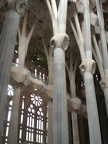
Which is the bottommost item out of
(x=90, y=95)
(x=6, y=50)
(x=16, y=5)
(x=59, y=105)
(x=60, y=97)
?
(x=59, y=105)

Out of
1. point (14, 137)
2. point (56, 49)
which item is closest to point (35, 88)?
point (14, 137)

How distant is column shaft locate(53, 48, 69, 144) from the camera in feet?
25.8

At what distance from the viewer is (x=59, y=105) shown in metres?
8.55

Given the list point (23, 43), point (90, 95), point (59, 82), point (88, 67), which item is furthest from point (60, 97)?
point (23, 43)

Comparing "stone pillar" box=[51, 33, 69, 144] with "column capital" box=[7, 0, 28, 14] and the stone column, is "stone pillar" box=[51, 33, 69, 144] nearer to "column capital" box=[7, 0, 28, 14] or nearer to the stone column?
"column capital" box=[7, 0, 28, 14]

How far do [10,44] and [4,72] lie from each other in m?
0.94

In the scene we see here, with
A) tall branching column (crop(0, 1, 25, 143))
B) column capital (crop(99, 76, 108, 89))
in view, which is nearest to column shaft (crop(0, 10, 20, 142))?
tall branching column (crop(0, 1, 25, 143))

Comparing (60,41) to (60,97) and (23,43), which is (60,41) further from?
(23,43)

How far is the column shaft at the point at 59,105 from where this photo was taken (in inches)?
310

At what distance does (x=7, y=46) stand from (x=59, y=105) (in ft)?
10.6

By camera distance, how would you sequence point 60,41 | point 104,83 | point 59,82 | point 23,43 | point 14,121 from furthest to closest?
point 23,43, point 104,83, point 14,121, point 60,41, point 59,82

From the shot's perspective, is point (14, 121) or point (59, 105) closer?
point (59, 105)

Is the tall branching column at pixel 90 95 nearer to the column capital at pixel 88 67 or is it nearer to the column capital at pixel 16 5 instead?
the column capital at pixel 88 67

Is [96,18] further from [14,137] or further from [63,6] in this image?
[14,137]
